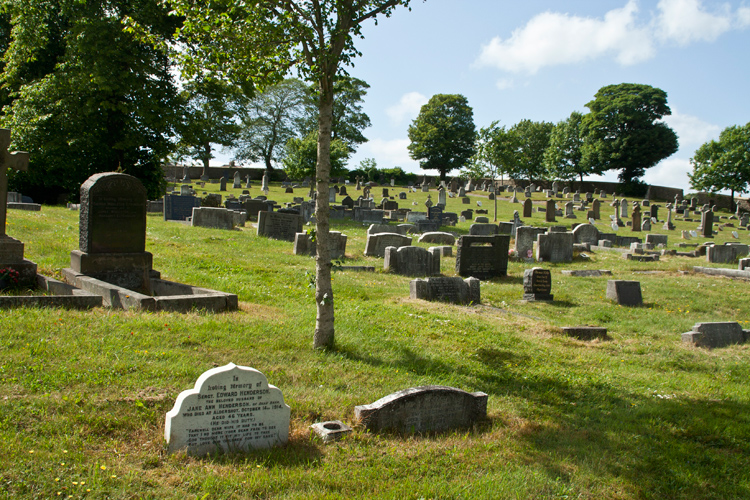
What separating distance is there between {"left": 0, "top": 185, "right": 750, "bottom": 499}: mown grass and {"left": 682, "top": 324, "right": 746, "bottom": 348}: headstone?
0.98 feet

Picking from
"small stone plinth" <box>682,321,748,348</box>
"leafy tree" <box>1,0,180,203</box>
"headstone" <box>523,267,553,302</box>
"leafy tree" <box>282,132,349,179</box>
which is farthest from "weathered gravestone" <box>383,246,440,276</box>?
"leafy tree" <box>282,132,349,179</box>

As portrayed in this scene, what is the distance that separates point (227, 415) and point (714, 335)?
919cm

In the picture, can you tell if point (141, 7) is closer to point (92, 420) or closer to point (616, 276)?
point (616, 276)

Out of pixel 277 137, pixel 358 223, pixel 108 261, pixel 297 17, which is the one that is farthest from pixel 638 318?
pixel 277 137

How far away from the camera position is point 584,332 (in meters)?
10.1

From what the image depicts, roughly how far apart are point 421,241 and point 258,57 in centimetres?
1516

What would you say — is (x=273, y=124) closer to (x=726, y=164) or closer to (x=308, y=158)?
(x=308, y=158)

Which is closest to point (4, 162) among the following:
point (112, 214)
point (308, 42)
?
point (112, 214)

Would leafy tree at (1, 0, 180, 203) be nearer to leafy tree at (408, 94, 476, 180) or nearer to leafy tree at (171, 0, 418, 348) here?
leafy tree at (171, 0, 418, 348)

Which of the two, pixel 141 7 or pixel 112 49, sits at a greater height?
pixel 141 7

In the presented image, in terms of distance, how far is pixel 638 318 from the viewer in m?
12.1

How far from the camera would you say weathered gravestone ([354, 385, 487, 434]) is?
5.07 m

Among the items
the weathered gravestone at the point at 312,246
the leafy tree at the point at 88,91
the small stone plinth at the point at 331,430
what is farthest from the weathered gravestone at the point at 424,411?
the leafy tree at the point at 88,91

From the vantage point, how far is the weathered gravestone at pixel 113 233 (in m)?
9.31
